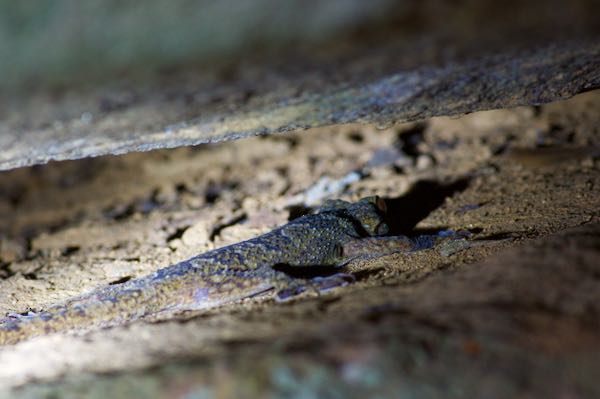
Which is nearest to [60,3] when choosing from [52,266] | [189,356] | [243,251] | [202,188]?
[189,356]

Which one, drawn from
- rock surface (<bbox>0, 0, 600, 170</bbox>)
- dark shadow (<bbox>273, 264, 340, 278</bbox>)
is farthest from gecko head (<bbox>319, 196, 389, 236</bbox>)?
rock surface (<bbox>0, 0, 600, 170</bbox>)

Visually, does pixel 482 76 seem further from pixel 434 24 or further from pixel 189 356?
pixel 189 356

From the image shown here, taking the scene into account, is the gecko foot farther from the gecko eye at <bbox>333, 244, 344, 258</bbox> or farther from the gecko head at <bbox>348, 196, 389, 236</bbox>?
the gecko head at <bbox>348, 196, 389, 236</bbox>

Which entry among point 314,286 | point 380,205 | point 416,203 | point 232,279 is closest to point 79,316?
point 232,279

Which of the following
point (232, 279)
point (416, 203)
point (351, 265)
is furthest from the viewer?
point (416, 203)

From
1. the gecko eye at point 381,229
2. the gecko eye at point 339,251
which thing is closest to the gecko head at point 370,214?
the gecko eye at point 381,229

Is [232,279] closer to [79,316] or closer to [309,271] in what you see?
[309,271]
